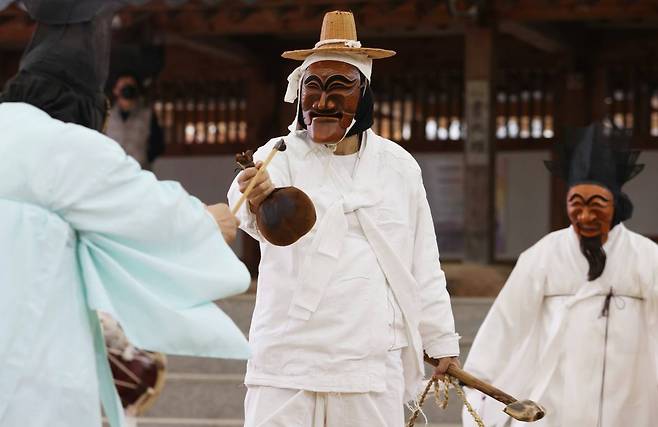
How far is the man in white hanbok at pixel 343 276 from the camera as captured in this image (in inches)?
214

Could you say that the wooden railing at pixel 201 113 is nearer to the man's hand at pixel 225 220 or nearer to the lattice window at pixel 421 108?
the lattice window at pixel 421 108

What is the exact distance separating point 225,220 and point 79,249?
46cm

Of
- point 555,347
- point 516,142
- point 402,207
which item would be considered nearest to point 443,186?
point 516,142

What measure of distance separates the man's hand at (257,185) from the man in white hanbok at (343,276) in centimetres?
→ 6

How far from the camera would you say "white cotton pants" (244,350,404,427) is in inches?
212

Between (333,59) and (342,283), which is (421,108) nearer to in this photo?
(333,59)

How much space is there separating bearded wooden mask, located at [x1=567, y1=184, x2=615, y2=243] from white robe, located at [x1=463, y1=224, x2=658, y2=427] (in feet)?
0.31

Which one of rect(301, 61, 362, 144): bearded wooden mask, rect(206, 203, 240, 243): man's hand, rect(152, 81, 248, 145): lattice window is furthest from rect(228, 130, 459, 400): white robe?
rect(152, 81, 248, 145): lattice window

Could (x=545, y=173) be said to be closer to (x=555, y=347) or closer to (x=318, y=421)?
(x=555, y=347)

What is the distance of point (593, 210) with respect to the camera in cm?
781

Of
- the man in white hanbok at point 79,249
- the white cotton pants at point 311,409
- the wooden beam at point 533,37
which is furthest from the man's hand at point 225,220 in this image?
the wooden beam at point 533,37

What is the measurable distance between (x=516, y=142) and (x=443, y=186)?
2.93 ft

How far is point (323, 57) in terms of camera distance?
5.67 metres

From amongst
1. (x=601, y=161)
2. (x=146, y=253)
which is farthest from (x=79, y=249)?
(x=601, y=161)
